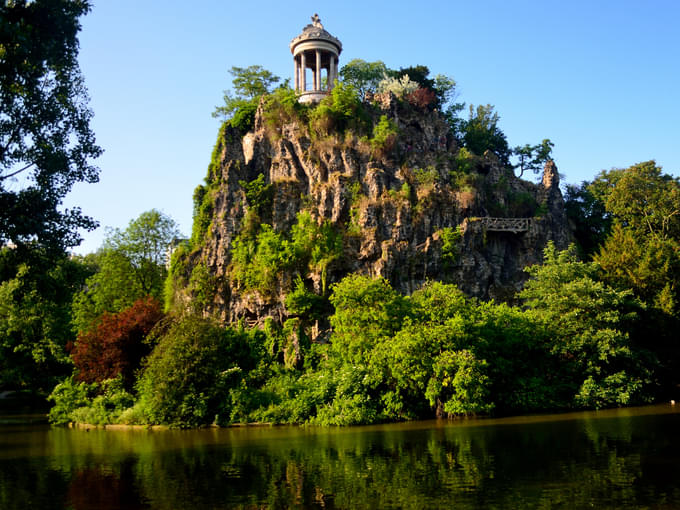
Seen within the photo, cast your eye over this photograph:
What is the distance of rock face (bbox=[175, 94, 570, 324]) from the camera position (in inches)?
1550

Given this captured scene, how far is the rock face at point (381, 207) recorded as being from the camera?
39.4 m

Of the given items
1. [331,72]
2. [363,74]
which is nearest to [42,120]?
[331,72]

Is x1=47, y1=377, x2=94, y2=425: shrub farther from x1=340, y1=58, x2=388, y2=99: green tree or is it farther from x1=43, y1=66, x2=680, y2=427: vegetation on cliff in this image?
x1=340, y1=58, x2=388, y2=99: green tree

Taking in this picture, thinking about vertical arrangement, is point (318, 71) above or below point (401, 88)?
above

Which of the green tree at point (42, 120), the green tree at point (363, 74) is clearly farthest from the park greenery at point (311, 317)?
the green tree at point (363, 74)

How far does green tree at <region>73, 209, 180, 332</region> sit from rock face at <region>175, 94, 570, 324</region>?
8.57m

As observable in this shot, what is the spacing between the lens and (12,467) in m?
19.4

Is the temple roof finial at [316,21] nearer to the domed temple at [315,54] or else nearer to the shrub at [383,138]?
the domed temple at [315,54]

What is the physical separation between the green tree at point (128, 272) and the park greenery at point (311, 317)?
0.98 ft

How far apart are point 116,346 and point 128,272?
14.7 metres

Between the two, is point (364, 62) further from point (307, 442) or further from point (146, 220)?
point (307, 442)

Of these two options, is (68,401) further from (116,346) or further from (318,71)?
(318,71)

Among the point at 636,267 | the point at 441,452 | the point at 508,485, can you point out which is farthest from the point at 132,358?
the point at 636,267

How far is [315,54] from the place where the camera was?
162 feet
